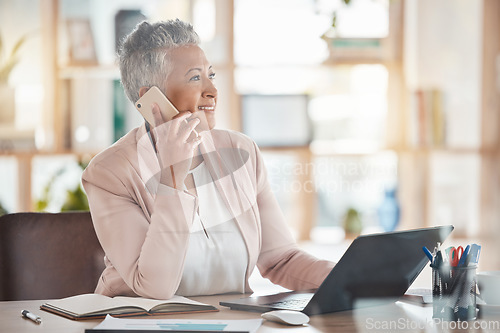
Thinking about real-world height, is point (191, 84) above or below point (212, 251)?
above

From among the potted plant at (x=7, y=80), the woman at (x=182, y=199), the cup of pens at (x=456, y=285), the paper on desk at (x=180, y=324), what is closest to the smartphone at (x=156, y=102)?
the woman at (x=182, y=199)

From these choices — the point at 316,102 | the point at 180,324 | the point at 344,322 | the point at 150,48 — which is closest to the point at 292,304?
the point at 344,322

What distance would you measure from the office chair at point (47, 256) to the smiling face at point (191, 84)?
1.23 feet

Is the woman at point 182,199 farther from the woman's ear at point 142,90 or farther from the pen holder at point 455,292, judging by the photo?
the pen holder at point 455,292

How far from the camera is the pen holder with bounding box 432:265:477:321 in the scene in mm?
1135

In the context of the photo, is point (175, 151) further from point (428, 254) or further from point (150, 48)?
point (428, 254)

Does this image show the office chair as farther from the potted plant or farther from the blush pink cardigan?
the potted plant

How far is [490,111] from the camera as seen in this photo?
3240 mm

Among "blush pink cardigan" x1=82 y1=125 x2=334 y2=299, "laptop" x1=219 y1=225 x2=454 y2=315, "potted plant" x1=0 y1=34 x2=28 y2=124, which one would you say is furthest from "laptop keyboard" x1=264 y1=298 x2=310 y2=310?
"potted plant" x1=0 y1=34 x2=28 y2=124

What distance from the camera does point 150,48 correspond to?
1647 millimetres

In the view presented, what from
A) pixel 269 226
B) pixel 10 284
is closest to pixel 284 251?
pixel 269 226

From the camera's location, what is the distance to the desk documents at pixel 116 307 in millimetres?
1173

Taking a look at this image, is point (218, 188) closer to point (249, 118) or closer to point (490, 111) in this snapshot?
point (249, 118)

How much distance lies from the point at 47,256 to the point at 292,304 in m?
0.70
